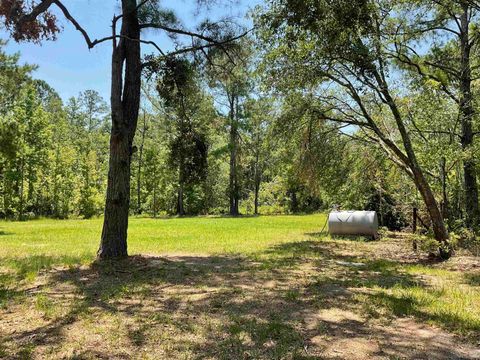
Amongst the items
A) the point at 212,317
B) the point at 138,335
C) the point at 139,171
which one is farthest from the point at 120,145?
the point at 139,171

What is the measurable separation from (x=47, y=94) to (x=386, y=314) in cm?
5254

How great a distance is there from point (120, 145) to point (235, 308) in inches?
169

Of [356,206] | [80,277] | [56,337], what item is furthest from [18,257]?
[356,206]

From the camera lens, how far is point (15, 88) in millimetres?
12484

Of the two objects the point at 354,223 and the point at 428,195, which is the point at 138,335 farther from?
the point at 354,223

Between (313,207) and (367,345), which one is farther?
(313,207)

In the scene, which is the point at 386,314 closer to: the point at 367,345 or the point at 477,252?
the point at 367,345

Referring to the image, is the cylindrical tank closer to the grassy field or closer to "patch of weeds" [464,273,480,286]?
the grassy field

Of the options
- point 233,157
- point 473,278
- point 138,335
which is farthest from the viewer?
point 233,157

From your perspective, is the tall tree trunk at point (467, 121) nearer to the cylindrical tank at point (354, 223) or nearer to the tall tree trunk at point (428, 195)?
the tall tree trunk at point (428, 195)

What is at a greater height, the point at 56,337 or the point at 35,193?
the point at 35,193

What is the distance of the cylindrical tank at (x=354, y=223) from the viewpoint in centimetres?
1362

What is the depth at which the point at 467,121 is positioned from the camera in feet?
37.1

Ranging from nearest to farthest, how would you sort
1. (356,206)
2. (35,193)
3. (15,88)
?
(15,88) < (356,206) < (35,193)
